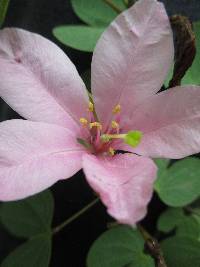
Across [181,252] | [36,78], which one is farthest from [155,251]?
[36,78]

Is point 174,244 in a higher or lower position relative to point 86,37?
lower

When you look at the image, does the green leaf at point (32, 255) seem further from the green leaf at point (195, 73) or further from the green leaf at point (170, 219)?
the green leaf at point (195, 73)

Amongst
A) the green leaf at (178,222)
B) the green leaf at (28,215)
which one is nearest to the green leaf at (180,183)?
the green leaf at (178,222)

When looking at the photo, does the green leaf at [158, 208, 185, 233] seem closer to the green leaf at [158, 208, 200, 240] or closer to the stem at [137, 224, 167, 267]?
the green leaf at [158, 208, 200, 240]

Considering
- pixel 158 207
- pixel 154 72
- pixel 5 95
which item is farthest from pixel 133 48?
pixel 158 207

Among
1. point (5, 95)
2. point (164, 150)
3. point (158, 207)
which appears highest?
point (5, 95)

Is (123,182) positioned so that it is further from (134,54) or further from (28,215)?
(28,215)

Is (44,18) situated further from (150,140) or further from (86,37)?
(150,140)
